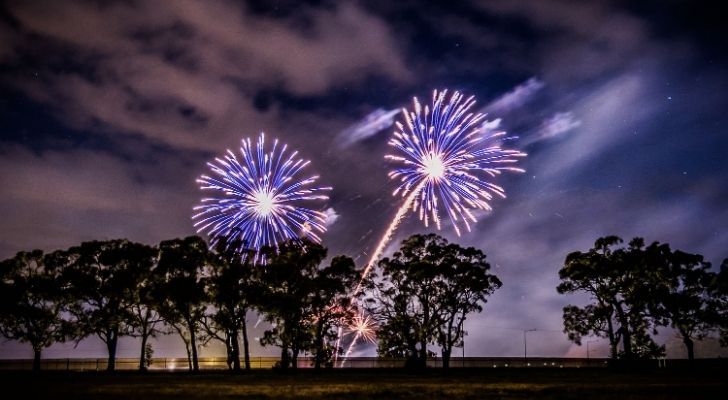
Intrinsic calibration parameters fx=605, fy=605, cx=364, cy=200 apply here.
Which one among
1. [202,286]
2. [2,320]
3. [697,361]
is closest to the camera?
[202,286]

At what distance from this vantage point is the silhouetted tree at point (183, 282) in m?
56.6

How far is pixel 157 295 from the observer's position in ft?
189

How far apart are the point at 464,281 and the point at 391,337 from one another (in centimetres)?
930

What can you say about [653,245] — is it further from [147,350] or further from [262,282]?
[147,350]

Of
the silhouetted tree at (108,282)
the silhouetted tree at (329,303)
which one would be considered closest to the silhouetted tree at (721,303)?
the silhouetted tree at (329,303)

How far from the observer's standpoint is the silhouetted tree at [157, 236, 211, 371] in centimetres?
5659

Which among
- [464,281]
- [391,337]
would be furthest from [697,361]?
[391,337]

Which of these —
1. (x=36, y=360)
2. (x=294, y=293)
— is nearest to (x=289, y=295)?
(x=294, y=293)

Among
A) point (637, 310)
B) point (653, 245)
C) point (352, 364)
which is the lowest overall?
point (352, 364)

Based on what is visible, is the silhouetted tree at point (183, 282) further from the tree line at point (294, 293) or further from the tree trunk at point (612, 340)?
the tree trunk at point (612, 340)

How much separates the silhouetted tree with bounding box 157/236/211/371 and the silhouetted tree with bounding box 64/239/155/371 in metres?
2.88

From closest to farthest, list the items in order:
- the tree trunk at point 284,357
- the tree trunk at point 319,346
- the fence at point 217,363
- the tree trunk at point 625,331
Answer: the tree trunk at point 284,357
the tree trunk at point 319,346
the tree trunk at point 625,331
the fence at point 217,363

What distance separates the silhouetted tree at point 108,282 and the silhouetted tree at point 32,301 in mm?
2301

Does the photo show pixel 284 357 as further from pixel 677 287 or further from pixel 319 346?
pixel 677 287
